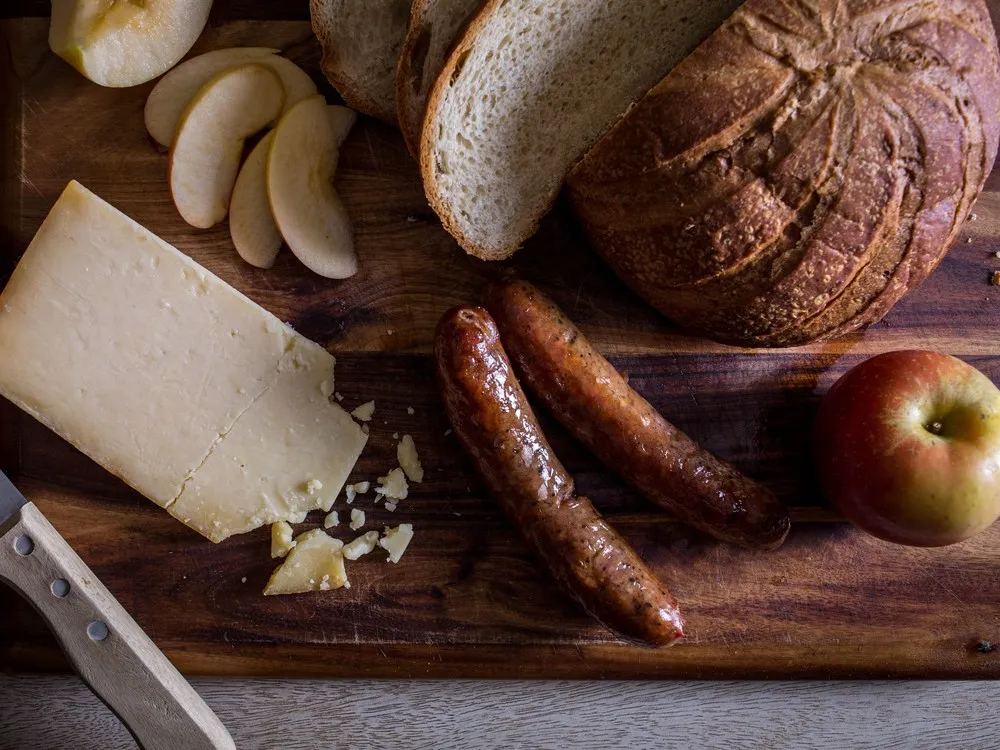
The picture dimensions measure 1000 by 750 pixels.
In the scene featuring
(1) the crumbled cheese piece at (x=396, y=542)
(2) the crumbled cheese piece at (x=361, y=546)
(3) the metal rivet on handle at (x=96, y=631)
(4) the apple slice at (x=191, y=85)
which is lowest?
(1) the crumbled cheese piece at (x=396, y=542)

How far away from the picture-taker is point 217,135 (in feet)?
7.36

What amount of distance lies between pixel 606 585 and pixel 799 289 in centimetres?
87

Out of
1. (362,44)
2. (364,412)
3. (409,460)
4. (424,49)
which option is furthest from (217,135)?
(409,460)

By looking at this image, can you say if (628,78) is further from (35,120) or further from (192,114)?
(35,120)

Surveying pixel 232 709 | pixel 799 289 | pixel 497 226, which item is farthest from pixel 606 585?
pixel 232 709

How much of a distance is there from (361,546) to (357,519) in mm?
77

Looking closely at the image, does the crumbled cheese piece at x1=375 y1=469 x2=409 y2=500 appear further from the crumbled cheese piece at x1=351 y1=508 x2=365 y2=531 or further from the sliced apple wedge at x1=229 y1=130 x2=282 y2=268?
the sliced apple wedge at x1=229 y1=130 x2=282 y2=268

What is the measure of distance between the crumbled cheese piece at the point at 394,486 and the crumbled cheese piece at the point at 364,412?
173 millimetres

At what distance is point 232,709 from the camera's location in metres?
2.37

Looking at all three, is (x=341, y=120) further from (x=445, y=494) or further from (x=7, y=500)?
(x=7, y=500)

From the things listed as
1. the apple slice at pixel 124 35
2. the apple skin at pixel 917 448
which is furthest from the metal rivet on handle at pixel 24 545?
the apple skin at pixel 917 448

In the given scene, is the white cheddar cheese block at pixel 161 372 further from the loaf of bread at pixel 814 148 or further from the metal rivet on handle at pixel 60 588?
the loaf of bread at pixel 814 148

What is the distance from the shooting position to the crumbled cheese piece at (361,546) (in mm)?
2242

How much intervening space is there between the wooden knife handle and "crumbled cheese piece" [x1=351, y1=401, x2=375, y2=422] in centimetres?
81
